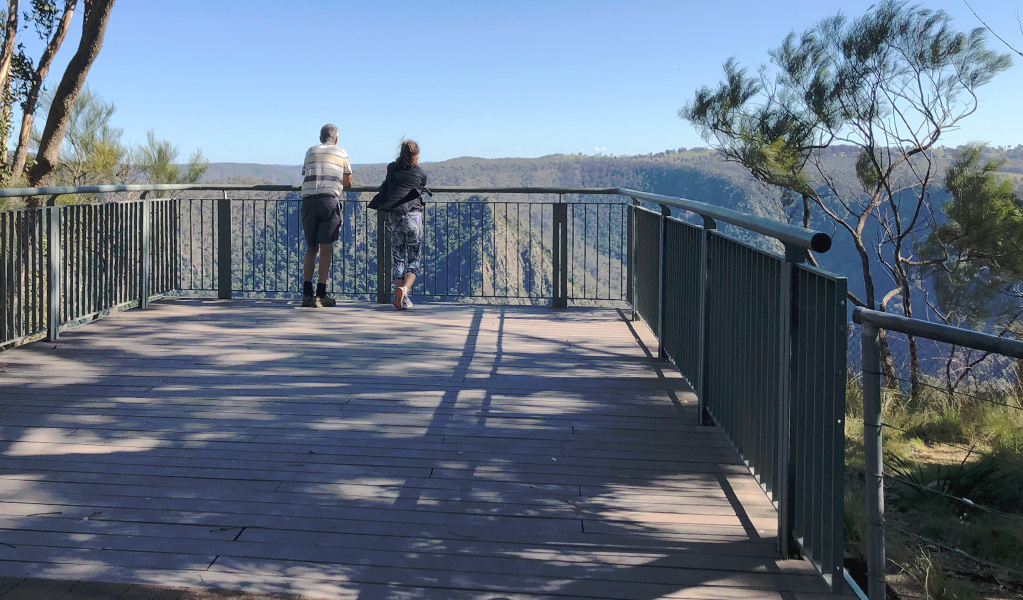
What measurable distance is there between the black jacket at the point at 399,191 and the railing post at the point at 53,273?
9.01ft

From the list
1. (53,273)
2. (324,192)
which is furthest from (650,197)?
(53,273)

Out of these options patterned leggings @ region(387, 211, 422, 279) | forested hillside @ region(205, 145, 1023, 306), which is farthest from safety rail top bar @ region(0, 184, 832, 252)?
forested hillside @ region(205, 145, 1023, 306)

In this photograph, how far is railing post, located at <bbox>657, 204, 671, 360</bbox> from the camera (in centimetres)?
565

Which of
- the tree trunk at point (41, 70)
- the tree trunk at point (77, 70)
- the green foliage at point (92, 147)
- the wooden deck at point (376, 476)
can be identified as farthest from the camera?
the green foliage at point (92, 147)

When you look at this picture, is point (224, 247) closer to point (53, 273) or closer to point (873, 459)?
point (53, 273)

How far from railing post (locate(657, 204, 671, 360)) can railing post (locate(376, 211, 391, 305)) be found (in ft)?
→ 11.2

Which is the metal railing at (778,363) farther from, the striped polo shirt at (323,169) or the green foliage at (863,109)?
the green foliage at (863,109)

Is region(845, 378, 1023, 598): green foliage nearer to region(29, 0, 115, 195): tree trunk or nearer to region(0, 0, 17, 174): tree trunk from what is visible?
region(29, 0, 115, 195): tree trunk

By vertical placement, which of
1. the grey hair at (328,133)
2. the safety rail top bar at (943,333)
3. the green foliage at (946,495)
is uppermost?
the grey hair at (328,133)

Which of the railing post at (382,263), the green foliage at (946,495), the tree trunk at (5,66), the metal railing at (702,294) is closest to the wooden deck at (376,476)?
the metal railing at (702,294)

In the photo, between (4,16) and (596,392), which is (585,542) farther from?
(4,16)

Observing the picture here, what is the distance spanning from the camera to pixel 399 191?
8.48 metres

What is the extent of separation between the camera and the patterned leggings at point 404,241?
337 inches

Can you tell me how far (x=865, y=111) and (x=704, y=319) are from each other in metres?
12.8
